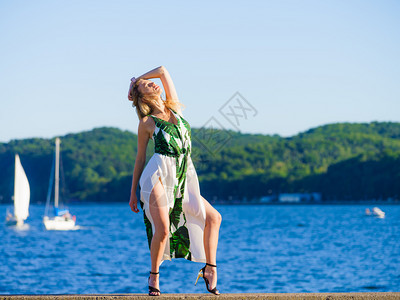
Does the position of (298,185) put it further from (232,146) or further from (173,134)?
(173,134)

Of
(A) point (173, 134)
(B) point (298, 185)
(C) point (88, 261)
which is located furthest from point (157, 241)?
(B) point (298, 185)

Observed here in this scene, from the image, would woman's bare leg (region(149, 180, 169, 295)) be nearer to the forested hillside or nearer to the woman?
the woman

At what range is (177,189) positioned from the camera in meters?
6.35

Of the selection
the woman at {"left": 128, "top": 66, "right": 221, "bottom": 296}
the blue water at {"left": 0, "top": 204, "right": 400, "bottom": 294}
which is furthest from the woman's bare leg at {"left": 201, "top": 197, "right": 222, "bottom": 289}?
the blue water at {"left": 0, "top": 204, "right": 400, "bottom": 294}

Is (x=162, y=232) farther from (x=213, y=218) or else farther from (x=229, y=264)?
(x=229, y=264)

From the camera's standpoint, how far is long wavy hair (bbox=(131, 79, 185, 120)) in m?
6.48

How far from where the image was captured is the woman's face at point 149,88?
647 cm

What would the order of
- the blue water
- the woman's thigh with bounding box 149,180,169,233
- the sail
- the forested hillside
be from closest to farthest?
the woman's thigh with bounding box 149,180,169,233 → the blue water → the sail → the forested hillside

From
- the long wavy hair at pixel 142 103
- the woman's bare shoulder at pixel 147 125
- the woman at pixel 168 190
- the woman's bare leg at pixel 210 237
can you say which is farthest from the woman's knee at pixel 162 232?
the long wavy hair at pixel 142 103

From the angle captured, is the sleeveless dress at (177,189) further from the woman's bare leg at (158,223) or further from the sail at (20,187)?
the sail at (20,187)

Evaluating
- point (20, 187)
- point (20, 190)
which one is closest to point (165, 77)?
point (20, 187)

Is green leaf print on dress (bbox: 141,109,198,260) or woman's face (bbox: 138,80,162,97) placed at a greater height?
woman's face (bbox: 138,80,162,97)

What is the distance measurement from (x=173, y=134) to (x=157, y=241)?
980 millimetres

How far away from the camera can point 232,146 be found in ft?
615
